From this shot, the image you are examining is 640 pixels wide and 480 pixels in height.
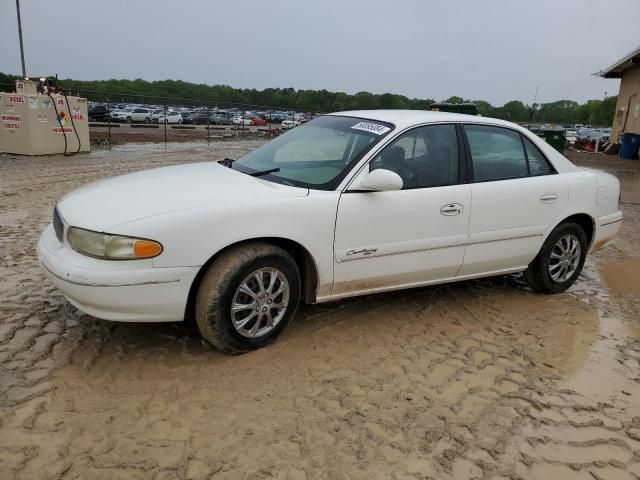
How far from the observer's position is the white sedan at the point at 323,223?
124 inches

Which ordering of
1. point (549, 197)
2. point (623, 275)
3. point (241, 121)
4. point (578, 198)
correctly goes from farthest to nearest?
point (241, 121), point (623, 275), point (578, 198), point (549, 197)

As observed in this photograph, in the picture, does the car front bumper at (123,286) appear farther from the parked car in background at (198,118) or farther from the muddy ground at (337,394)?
the parked car in background at (198,118)

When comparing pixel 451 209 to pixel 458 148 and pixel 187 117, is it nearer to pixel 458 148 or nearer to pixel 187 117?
pixel 458 148

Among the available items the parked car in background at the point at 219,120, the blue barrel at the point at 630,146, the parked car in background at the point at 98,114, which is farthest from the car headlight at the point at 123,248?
the parked car in background at the point at 219,120

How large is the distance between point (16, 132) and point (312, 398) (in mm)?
13682

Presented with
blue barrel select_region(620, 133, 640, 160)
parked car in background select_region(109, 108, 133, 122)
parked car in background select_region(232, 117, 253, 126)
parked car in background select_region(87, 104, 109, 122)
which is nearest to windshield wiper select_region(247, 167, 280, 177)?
blue barrel select_region(620, 133, 640, 160)

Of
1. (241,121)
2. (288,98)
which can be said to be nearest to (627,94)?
(241,121)

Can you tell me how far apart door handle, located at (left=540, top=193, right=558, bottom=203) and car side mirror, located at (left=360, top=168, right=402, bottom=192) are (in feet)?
5.24

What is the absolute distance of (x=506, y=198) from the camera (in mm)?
4340

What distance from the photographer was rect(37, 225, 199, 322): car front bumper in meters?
3.05

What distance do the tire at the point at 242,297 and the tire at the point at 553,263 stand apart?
2396 millimetres

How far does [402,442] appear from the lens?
2.75 meters

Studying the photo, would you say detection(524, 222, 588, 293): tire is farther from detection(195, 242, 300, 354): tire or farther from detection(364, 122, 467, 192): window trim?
detection(195, 242, 300, 354): tire

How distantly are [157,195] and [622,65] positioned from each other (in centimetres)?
2828
